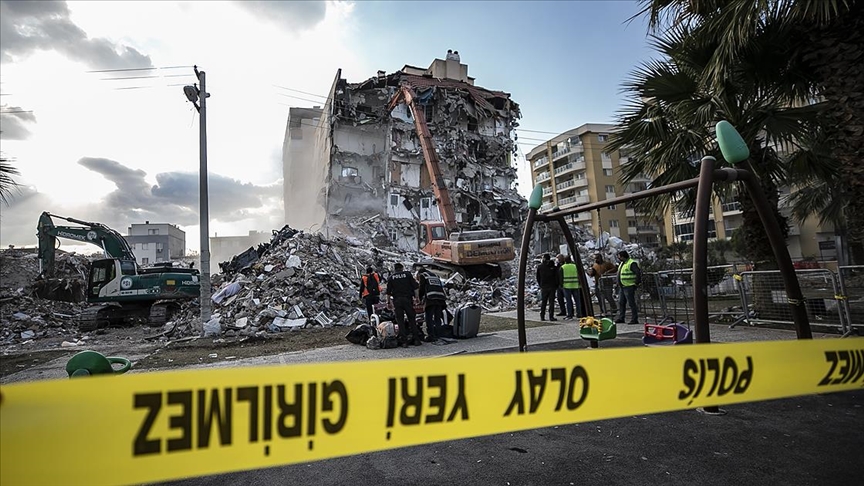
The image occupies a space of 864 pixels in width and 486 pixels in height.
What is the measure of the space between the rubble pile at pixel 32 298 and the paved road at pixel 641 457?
46.9ft

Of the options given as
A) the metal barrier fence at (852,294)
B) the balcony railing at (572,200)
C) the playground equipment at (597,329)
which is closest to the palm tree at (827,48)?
the metal barrier fence at (852,294)

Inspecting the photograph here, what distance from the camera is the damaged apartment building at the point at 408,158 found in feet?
122

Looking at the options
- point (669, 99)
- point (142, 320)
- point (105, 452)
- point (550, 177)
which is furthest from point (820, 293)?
point (550, 177)

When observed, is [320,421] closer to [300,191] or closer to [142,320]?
[142,320]

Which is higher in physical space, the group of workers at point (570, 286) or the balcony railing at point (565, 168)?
the balcony railing at point (565, 168)

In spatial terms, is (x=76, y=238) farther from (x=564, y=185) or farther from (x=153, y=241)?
(x=564, y=185)

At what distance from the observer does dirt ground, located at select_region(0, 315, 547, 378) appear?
7.72 meters

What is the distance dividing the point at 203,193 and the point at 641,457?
11.2m

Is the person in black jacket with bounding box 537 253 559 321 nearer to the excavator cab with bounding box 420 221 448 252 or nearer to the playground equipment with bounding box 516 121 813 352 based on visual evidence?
the playground equipment with bounding box 516 121 813 352

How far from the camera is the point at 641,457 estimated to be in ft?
9.48

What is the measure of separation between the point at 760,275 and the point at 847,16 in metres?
4.21

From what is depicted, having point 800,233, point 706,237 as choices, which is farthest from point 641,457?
point 800,233

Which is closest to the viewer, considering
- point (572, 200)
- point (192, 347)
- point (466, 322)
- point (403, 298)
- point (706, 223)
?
point (706, 223)

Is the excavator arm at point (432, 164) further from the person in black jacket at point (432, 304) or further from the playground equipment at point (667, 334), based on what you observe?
the playground equipment at point (667, 334)
